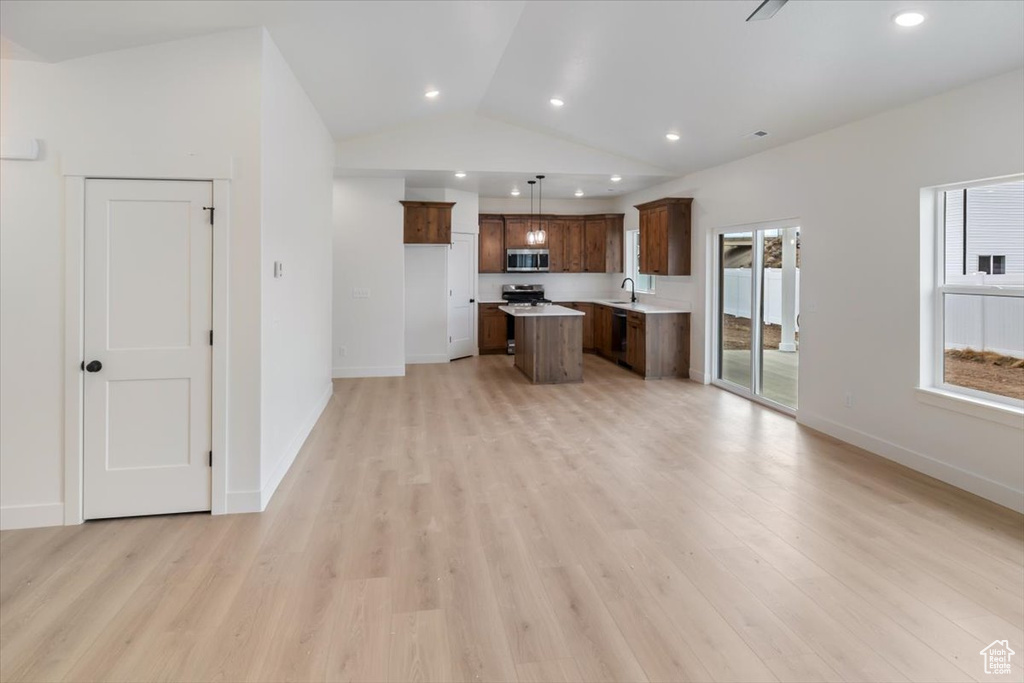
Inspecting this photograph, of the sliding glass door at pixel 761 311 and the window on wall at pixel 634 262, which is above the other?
the window on wall at pixel 634 262

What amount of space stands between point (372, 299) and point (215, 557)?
5243 millimetres

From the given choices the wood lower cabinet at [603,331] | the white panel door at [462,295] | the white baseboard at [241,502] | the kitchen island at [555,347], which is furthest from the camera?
the wood lower cabinet at [603,331]

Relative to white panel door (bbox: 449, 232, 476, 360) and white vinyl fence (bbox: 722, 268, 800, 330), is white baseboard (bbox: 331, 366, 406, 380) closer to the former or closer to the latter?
white panel door (bbox: 449, 232, 476, 360)

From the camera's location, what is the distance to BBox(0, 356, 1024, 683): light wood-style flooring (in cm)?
212

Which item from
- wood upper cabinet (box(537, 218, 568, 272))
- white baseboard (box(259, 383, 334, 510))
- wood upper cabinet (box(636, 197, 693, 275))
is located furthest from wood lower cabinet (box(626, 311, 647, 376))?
white baseboard (box(259, 383, 334, 510))

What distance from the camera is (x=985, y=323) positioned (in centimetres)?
390

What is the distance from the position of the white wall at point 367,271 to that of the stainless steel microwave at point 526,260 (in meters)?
2.79

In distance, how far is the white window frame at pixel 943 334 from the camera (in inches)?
144

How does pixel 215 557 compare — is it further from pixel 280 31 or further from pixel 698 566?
pixel 280 31

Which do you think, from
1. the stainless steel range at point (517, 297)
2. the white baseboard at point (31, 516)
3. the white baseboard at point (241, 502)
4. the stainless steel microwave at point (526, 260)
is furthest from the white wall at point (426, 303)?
the white baseboard at point (31, 516)

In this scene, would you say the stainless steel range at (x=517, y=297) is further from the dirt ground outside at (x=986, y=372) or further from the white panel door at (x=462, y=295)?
the dirt ground outside at (x=986, y=372)

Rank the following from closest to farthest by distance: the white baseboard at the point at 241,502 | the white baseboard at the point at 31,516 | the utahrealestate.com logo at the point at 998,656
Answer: the utahrealestate.com logo at the point at 998,656
the white baseboard at the point at 31,516
the white baseboard at the point at 241,502

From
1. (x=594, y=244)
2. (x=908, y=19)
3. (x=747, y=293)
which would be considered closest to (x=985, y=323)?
(x=908, y=19)

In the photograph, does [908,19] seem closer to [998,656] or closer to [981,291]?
[981,291]
